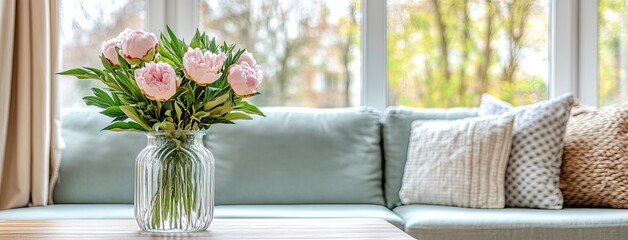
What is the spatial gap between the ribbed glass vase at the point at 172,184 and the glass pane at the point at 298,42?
1.76 metres

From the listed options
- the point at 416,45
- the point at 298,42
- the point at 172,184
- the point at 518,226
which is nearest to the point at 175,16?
the point at 298,42

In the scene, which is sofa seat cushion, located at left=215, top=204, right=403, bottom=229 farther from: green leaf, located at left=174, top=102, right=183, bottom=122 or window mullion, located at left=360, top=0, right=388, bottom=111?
green leaf, located at left=174, top=102, right=183, bottom=122

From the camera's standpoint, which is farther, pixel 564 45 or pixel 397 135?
pixel 564 45

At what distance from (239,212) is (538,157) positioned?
3.51 ft

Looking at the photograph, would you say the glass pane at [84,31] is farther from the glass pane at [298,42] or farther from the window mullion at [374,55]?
the window mullion at [374,55]

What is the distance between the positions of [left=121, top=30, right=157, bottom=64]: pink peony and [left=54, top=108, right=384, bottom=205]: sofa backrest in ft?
4.55

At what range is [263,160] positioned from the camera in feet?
10.5

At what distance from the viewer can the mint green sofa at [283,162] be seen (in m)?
3.13

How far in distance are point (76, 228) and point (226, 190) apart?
4.05 ft

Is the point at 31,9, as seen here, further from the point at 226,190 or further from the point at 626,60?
the point at 626,60

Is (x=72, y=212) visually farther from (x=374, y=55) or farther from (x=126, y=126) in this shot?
(x=374, y=55)

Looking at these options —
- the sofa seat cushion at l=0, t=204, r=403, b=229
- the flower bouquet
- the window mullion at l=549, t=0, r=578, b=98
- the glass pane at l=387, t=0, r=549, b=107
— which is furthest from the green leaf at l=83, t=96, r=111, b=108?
the window mullion at l=549, t=0, r=578, b=98

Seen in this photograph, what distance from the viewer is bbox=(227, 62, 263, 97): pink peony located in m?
1.78

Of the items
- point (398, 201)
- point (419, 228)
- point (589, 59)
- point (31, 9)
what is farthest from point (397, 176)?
point (31, 9)
